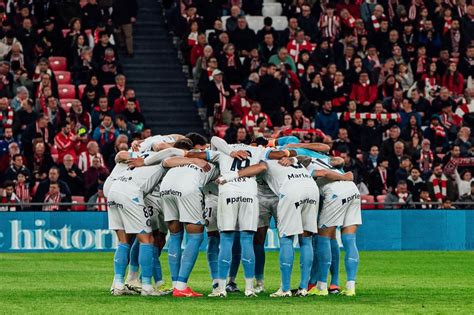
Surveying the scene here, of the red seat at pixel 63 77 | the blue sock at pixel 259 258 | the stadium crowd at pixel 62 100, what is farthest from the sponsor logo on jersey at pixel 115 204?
the red seat at pixel 63 77

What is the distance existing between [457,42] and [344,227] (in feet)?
66.5

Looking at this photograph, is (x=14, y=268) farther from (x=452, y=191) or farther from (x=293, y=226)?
(x=452, y=191)

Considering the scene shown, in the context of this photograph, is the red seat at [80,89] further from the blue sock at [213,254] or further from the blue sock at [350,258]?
the blue sock at [350,258]

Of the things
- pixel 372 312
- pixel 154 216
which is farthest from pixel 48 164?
pixel 372 312

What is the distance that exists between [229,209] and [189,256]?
867 millimetres

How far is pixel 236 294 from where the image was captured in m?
20.6

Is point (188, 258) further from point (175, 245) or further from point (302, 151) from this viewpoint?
point (302, 151)

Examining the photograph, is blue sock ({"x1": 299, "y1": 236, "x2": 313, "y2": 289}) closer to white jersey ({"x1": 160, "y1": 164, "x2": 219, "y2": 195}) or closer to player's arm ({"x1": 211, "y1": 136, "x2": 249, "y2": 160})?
player's arm ({"x1": 211, "y1": 136, "x2": 249, "y2": 160})

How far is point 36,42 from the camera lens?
118ft

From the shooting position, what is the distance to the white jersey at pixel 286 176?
20141 mm

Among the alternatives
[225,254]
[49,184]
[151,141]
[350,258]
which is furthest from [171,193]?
[49,184]

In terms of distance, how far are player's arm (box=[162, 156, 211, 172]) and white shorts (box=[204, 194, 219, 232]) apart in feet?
1.65

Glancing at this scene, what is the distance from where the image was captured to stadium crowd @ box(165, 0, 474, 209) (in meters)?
34.6

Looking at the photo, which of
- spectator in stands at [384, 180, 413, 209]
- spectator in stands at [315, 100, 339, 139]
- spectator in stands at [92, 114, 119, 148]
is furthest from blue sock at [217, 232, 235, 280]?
spectator in stands at [315, 100, 339, 139]
